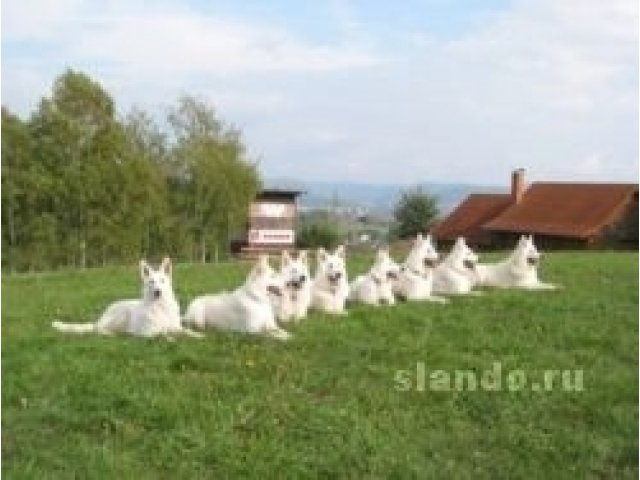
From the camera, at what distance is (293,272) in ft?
48.1

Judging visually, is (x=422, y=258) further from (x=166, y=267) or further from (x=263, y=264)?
(x=166, y=267)

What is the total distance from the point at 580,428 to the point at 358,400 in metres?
1.94

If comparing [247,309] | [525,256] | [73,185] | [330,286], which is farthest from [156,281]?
[73,185]

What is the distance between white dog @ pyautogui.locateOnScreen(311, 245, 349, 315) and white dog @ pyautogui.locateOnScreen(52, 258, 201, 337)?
2.55 meters

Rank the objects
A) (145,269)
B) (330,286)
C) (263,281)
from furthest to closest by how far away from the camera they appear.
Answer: (330,286), (263,281), (145,269)

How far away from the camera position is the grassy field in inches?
347

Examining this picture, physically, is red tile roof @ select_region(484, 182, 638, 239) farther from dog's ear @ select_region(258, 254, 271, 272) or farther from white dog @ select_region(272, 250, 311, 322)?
dog's ear @ select_region(258, 254, 271, 272)

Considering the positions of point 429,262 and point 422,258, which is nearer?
point 422,258

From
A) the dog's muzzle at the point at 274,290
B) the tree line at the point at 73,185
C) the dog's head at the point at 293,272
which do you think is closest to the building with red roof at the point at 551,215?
the tree line at the point at 73,185

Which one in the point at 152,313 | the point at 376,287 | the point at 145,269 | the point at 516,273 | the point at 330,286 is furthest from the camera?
the point at 516,273

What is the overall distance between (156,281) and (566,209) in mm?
40652

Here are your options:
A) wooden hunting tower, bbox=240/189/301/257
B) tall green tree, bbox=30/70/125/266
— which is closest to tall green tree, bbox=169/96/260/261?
wooden hunting tower, bbox=240/189/301/257

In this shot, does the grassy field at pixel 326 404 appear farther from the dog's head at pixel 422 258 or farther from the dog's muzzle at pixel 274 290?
the dog's head at pixel 422 258

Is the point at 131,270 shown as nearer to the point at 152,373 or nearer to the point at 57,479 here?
the point at 152,373
